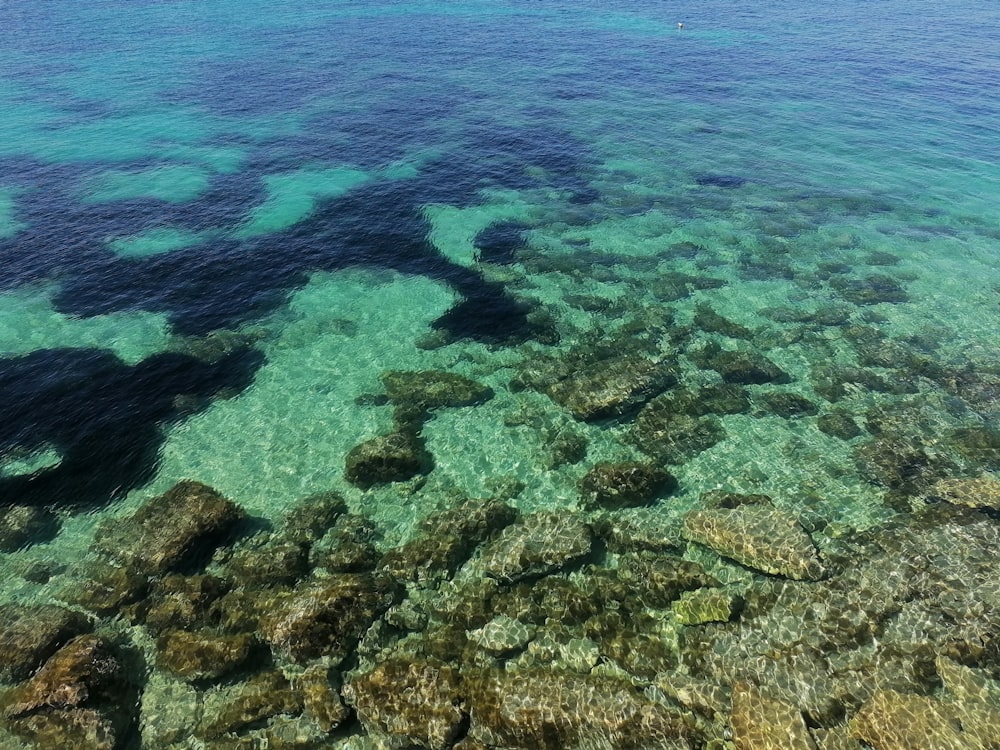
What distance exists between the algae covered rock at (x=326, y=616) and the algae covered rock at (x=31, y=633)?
19.7 feet

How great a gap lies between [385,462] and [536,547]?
7446 millimetres

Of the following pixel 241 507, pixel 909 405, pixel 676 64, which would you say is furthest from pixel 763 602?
pixel 676 64

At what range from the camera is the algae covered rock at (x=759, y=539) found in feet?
61.6

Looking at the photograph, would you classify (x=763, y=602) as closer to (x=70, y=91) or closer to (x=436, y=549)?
(x=436, y=549)

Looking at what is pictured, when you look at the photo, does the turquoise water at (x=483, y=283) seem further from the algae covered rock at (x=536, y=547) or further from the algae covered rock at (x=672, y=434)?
the algae covered rock at (x=536, y=547)

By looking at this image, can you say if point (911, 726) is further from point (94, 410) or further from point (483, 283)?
point (94, 410)

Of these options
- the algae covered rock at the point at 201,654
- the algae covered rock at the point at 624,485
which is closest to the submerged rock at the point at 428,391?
the algae covered rock at the point at 624,485

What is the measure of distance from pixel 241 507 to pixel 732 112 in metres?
66.3

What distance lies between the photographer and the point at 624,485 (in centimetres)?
2212

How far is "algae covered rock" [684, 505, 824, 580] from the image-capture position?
18.8 metres

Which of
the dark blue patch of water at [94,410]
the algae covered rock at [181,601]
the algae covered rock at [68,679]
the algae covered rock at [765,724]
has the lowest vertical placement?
the dark blue patch of water at [94,410]

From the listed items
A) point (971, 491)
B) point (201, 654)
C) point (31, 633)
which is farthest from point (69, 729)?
point (971, 491)

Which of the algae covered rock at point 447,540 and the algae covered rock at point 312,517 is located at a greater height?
the algae covered rock at point 447,540

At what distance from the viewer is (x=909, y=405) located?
26.2m
